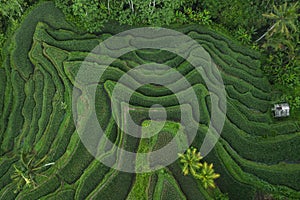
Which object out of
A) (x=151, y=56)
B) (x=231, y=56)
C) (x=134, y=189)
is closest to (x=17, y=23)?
(x=151, y=56)

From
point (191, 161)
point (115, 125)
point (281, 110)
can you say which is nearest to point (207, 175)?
point (191, 161)

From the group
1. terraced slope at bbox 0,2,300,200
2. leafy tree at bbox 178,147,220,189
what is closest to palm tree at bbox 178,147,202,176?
leafy tree at bbox 178,147,220,189

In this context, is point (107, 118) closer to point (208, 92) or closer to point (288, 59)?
point (208, 92)

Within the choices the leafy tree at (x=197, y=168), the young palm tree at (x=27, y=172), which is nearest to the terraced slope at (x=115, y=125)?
the young palm tree at (x=27, y=172)

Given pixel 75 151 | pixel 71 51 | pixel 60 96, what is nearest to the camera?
pixel 75 151

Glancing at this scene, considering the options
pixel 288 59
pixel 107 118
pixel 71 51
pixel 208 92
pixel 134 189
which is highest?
pixel 288 59

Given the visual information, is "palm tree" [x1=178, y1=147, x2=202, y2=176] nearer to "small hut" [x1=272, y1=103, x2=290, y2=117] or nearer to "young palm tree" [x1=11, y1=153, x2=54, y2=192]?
"young palm tree" [x1=11, y1=153, x2=54, y2=192]
